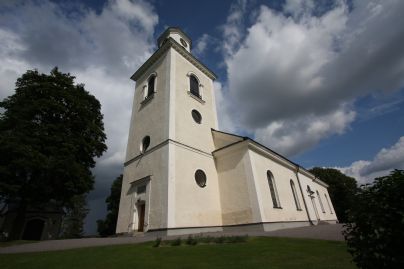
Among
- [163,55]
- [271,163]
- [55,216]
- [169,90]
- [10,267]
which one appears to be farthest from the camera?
[55,216]

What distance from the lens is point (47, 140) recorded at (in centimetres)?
1590

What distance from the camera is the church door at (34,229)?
27625mm

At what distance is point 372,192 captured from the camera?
2930 mm

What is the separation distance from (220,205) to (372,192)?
1370 cm

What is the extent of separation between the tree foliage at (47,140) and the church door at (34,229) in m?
15.5

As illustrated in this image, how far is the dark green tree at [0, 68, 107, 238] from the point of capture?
1441 centimetres

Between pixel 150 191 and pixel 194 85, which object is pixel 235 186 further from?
pixel 194 85

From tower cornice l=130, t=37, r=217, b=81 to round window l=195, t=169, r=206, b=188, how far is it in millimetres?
11296

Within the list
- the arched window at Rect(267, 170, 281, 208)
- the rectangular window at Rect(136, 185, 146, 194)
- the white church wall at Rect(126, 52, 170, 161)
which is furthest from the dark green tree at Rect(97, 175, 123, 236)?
the arched window at Rect(267, 170, 281, 208)

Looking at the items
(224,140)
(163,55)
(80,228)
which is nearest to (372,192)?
(224,140)

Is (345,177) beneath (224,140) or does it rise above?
above

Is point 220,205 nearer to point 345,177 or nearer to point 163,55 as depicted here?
point 163,55

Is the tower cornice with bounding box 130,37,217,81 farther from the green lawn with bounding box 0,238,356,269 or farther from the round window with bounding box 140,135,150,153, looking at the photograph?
the green lawn with bounding box 0,238,356,269

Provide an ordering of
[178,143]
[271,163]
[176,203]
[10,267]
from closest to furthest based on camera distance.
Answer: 1. [10,267]
2. [176,203]
3. [178,143]
4. [271,163]
